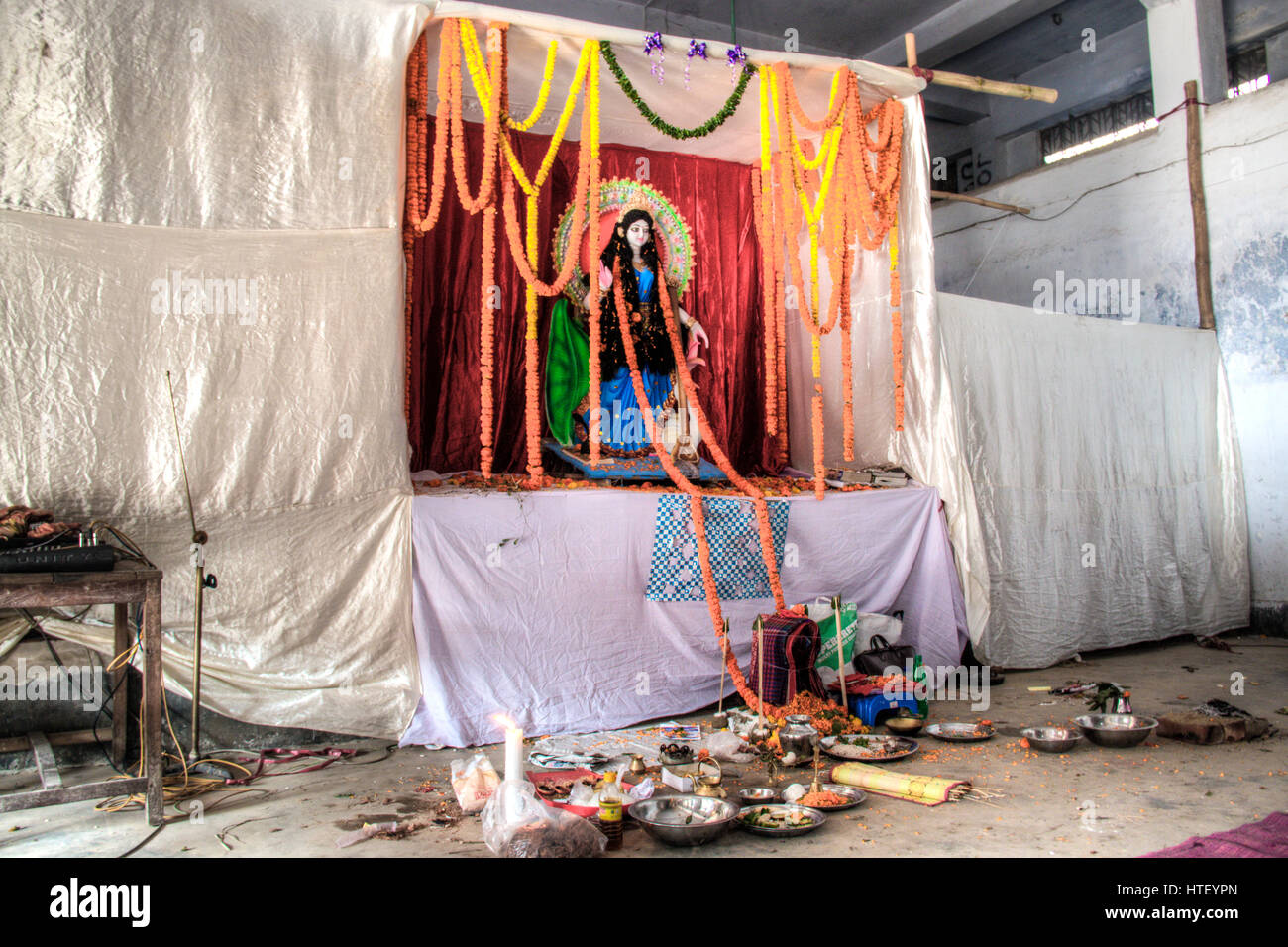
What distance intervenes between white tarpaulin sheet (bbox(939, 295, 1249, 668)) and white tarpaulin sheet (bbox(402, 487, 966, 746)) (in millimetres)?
1639

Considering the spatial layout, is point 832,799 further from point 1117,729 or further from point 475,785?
point 1117,729

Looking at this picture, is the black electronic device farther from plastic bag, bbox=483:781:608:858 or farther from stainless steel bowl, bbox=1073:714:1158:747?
stainless steel bowl, bbox=1073:714:1158:747

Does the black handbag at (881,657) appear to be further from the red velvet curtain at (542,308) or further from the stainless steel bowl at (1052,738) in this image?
the red velvet curtain at (542,308)

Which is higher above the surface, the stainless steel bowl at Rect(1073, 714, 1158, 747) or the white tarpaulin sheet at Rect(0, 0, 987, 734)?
the white tarpaulin sheet at Rect(0, 0, 987, 734)

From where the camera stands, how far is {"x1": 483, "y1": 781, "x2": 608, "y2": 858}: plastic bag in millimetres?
2939

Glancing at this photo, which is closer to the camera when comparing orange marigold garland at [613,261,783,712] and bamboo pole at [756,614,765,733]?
bamboo pole at [756,614,765,733]

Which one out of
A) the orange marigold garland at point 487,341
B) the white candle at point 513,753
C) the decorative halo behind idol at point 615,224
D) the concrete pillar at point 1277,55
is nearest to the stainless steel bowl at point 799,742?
the white candle at point 513,753

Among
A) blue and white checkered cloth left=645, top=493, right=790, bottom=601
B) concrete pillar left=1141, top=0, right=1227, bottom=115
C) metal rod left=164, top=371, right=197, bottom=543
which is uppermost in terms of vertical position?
concrete pillar left=1141, top=0, right=1227, bottom=115

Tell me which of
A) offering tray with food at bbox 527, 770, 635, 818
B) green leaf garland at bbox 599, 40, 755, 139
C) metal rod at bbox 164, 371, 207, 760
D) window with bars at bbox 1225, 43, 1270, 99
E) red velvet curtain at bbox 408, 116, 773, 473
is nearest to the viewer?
offering tray with food at bbox 527, 770, 635, 818

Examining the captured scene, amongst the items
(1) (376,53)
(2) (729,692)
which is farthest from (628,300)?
(2) (729,692)

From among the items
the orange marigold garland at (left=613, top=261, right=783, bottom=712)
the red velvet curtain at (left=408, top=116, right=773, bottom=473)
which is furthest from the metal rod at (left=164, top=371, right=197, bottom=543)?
the orange marigold garland at (left=613, top=261, right=783, bottom=712)

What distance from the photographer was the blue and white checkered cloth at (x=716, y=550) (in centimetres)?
519

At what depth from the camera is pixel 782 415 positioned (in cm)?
693

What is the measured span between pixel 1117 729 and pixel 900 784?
1336 millimetres
